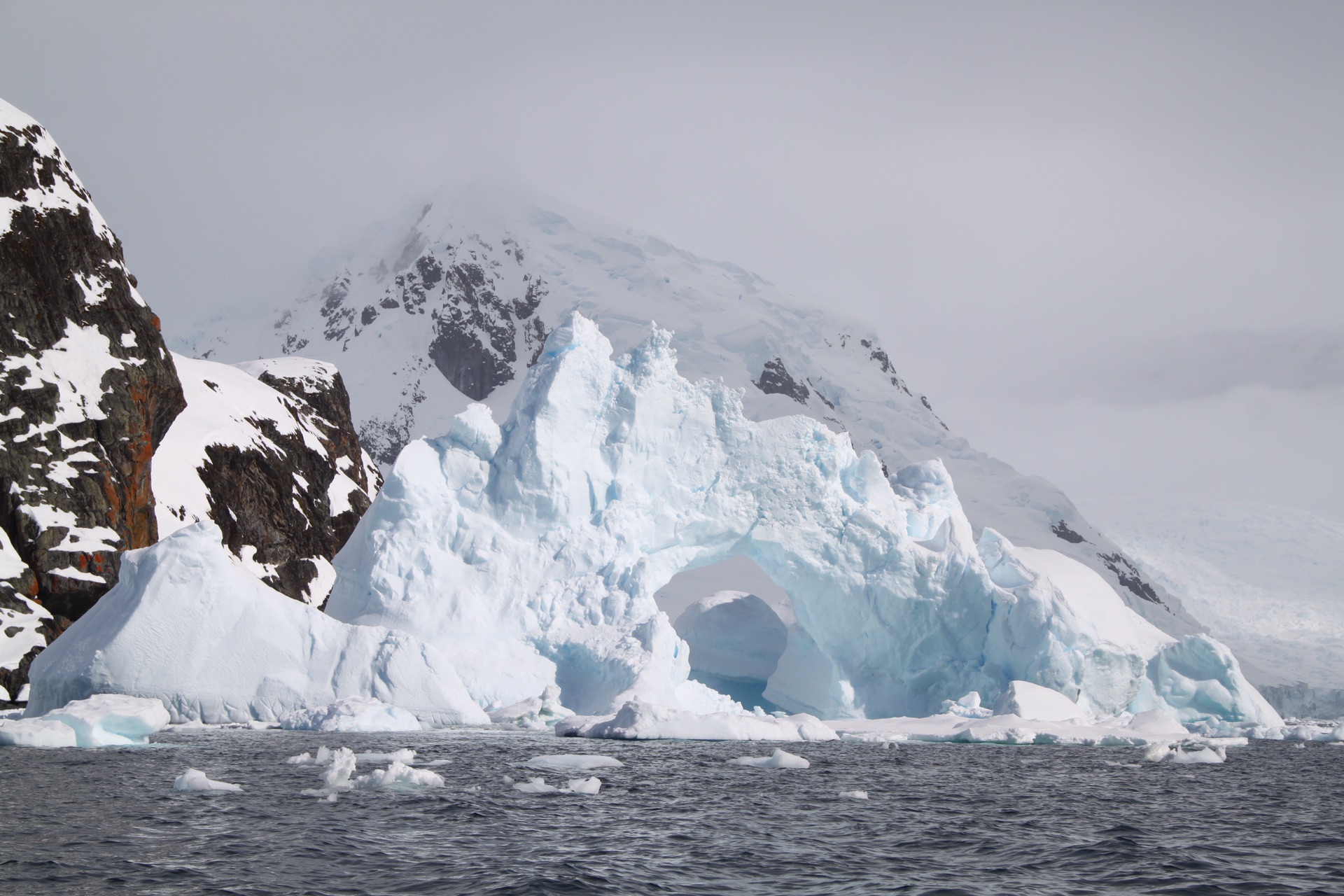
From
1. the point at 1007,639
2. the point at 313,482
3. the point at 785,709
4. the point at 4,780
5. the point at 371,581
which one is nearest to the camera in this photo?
the point at 4,780

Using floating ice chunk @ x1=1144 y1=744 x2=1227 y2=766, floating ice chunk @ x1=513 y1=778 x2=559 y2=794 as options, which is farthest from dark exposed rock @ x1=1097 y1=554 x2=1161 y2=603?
floating ice chunk @ x1=513 y1=778 x2=559 y2=794

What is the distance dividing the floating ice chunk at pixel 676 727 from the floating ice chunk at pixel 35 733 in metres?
11.2

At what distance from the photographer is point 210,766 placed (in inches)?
738

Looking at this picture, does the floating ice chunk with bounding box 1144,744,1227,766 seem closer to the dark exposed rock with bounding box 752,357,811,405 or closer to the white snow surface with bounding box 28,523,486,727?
the white snow surface with bounding box 28,523,486,727

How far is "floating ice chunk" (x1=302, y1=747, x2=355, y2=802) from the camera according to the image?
15930 millimetres

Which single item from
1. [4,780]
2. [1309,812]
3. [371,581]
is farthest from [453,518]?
[1309,812]

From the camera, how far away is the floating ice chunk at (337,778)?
15930 millimetres

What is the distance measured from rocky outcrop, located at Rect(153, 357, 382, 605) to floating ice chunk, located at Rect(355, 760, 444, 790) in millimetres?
30609

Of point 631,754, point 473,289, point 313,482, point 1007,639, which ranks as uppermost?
point 473,289

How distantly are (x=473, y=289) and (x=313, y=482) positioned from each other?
63.3 m

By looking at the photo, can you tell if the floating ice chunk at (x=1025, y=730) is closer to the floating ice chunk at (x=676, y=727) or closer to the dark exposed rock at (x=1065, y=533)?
the floating ice chunk at (x=676, y=727)

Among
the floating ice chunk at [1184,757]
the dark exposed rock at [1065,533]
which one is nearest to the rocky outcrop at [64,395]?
the floating ice chunk at [1184,757]

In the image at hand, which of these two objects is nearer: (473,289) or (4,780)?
(4,780)

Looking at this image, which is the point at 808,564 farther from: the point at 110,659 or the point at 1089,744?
the point at 110,659
